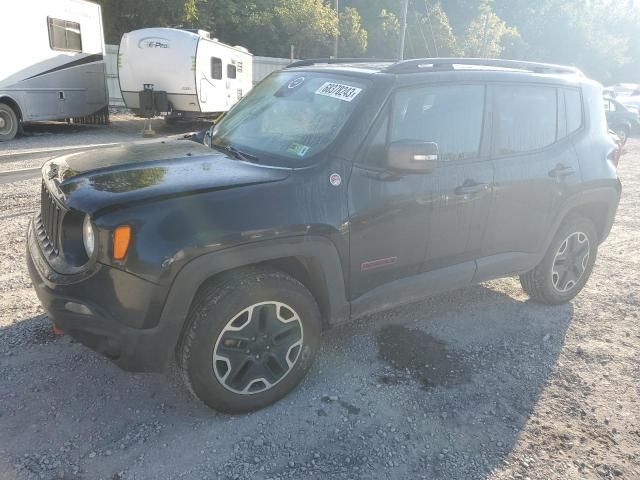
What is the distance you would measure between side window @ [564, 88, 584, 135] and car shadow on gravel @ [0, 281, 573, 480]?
1712 mm

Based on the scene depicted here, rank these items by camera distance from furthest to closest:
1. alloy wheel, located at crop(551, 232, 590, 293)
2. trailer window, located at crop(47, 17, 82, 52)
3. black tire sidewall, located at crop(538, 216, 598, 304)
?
1. trailer window, located at crop(47, 17, 82, 52)
2. alloy wheel, located at crop(551, 232, 590, 293)
3. black tire sidewall, located at crop(538, 216, 598, 304)

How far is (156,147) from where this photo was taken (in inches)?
138

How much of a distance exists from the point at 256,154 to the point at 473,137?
4.87 feet

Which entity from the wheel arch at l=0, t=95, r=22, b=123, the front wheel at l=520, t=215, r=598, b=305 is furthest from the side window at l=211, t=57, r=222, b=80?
the front wheel at l=520, t=215, r=598, b=305

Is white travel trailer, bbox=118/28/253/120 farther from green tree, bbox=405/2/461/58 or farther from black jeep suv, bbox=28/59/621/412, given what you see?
green tree, bbox=405/2/461/58

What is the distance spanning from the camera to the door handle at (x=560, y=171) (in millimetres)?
3874

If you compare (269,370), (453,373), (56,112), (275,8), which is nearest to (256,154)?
(269,370)

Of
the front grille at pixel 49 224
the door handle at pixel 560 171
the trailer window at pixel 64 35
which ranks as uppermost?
the trailer window at pixel 64 35

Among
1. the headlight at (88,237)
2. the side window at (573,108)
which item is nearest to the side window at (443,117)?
the side window at (573,108)

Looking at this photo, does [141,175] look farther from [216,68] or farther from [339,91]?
[216,68]

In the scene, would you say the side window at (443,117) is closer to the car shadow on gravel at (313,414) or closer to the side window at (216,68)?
the car shadow on gravel at (313,414)

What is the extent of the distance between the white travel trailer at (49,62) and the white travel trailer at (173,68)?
86 cm

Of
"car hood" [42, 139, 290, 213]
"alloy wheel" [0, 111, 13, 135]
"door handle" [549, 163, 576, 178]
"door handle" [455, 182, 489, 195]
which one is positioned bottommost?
"alloy wheel" [0, 111, 13, 135]

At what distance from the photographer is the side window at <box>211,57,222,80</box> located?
14367 mm
